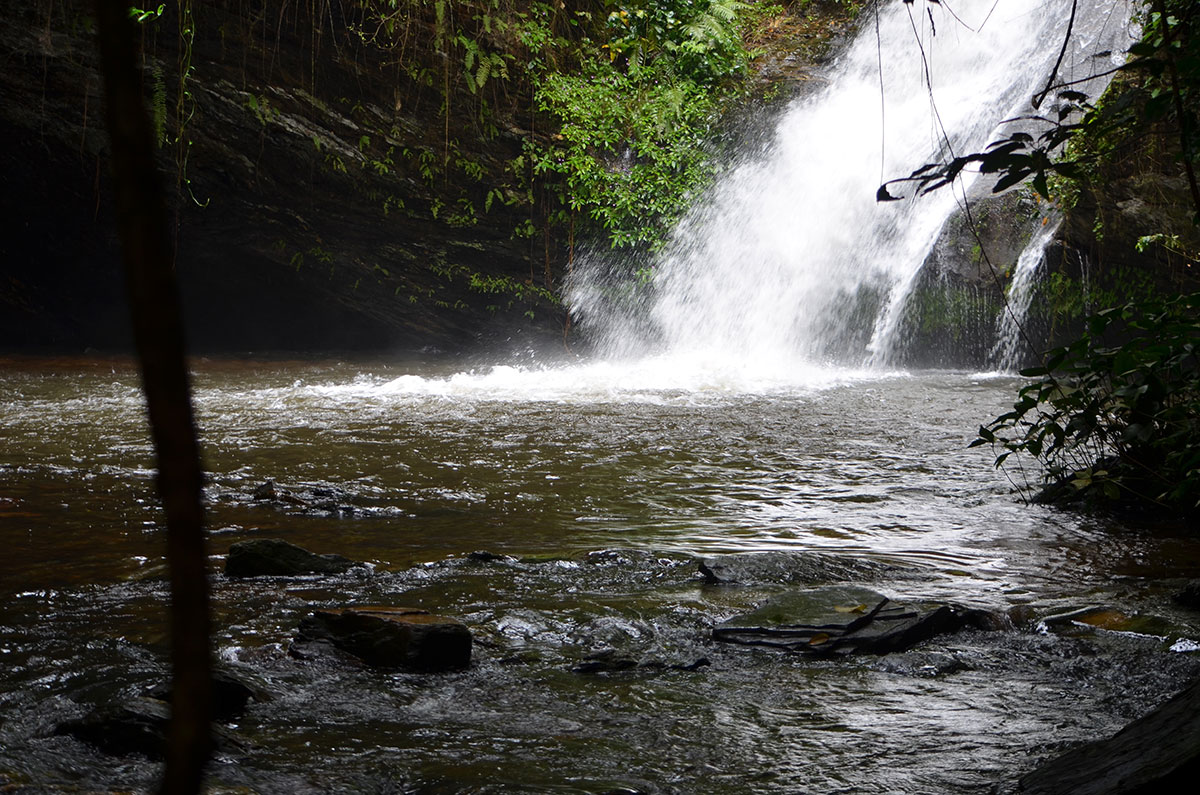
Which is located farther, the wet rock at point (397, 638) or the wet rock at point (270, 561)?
the wet rock at point (270, 561)

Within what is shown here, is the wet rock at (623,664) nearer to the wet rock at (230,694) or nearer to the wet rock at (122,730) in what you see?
the wet rock at (230,694)

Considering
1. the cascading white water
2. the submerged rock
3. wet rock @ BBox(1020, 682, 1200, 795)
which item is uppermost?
the cascading white water

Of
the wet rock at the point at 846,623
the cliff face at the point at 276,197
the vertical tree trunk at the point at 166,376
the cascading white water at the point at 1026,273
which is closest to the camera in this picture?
the vertical tree trunk at the point at 166,376

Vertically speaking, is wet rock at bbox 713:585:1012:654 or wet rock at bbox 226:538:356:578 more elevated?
wet rock at bbox 226:538:356:578

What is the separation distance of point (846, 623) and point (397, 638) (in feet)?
5.05

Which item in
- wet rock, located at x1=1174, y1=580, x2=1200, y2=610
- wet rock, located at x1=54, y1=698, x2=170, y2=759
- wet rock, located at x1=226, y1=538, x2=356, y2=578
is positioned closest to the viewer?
wet rock, located at x1=54, y1=698, x2=170, y2=759

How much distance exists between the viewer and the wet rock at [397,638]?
10.2ft

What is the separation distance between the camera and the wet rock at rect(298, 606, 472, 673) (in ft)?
10.2

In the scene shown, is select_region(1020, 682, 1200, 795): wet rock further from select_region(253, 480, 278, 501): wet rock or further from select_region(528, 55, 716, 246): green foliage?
select_region(528, 55, 716, 246): green foliage

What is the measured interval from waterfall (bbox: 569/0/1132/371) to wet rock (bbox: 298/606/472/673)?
11279 mm

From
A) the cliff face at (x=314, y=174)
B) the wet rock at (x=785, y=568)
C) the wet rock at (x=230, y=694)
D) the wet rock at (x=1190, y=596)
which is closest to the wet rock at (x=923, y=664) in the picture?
the wet rock at (x=785, y=568)

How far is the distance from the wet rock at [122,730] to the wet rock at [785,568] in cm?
229

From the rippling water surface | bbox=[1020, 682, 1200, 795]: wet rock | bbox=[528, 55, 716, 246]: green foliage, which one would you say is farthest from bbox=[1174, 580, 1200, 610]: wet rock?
bbox=[528, 55, 716, 246]: green foliage

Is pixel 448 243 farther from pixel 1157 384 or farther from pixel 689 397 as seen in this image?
pixel 1157 384
